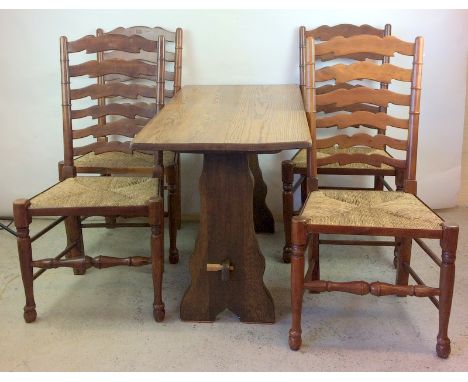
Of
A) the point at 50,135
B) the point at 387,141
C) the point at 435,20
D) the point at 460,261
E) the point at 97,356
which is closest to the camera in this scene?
the point at 97,356

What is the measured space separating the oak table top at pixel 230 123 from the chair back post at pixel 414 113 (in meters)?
0.44

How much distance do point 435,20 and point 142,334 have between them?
221cm

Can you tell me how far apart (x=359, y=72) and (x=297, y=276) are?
0.89 meters

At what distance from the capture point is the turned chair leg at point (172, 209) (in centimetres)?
258

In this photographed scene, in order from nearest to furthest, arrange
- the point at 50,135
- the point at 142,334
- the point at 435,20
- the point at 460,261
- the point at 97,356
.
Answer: the point at 97,356, the point at 142,334, the point at 460,261, the point at 435,20, the point at 50,135

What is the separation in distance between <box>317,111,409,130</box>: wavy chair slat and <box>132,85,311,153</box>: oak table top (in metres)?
0.14

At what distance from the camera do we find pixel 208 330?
6.82 feet

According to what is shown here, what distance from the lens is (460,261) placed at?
2641 mm

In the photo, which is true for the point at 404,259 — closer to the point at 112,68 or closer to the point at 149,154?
the point at 149,154

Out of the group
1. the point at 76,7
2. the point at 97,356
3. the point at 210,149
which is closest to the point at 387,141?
the point at 210,149

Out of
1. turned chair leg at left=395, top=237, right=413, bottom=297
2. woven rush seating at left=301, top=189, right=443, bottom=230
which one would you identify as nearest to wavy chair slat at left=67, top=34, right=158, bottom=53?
woven rush seating at left=301, top=189, right=443, bottom=230

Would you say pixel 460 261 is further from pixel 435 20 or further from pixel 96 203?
pixel 96 203

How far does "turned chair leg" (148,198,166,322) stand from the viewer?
204cm

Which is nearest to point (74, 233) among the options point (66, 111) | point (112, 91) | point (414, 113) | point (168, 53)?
point (66, 111)
